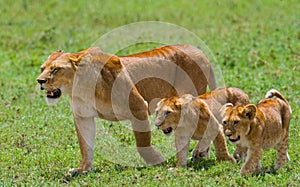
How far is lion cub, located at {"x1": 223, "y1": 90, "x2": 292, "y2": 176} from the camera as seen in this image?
6930mm

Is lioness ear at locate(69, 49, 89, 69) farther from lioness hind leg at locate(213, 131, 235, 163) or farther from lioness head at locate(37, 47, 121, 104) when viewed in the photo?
lioness hind leg at locate(213, 131, 235, 163)

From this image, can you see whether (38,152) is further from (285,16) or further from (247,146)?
(285,16)

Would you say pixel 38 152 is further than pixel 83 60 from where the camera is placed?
Yes

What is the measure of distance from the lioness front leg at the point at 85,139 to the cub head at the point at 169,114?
0.86 metres

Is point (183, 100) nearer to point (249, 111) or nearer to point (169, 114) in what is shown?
point (169, 114)

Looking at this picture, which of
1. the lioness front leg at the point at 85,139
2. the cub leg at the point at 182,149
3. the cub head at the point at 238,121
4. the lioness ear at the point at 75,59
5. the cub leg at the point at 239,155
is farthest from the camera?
the cub leg at the point at 239,155

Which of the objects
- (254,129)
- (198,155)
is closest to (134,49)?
(198,155)

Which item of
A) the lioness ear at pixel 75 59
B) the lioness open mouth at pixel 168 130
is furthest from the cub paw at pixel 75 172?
the lioness ear at pixel 75 59

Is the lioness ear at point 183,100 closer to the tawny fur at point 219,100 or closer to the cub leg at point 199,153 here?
the tawny fur at point 219,100

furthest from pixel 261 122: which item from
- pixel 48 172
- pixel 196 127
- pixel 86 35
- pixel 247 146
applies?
pixel 86 35

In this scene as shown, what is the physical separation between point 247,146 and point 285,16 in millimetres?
9695

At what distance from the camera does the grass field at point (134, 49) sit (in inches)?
286

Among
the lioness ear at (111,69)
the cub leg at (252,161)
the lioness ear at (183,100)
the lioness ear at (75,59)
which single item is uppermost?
the lioness ear at (75,59)

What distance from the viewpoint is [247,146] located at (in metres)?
7.07
